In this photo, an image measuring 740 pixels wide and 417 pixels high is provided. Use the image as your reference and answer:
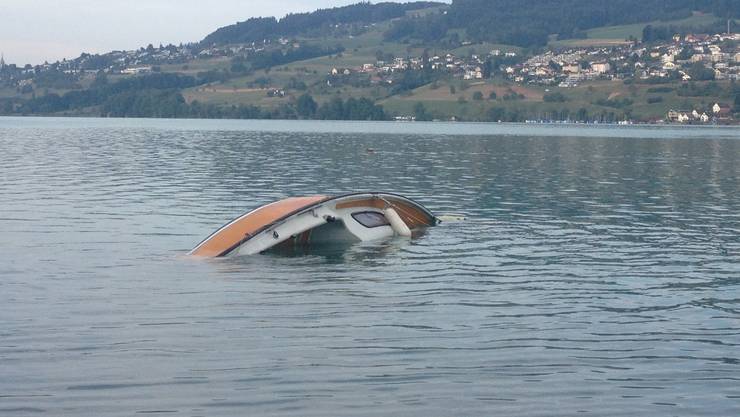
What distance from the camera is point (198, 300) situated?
24.5 meters

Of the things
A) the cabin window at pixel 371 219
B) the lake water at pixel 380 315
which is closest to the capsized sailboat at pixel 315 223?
the cabin window at pixel 371 219

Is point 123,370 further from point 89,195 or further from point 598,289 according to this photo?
point 89,195

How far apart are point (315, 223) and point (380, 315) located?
10550mm

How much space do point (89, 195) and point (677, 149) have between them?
81145mm

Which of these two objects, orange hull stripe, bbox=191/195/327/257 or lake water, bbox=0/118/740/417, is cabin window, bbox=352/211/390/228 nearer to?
lake water, bbox=0/118/740/417

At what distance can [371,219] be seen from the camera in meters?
36.7

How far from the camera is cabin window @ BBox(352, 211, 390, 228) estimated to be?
36.2 metres

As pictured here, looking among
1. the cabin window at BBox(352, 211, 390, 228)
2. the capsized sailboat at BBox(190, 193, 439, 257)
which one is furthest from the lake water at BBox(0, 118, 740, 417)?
the cabin window at BBox(352, 211, 390, 228)

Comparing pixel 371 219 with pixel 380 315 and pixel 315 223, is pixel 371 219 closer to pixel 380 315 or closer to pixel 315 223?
pixel 315 223

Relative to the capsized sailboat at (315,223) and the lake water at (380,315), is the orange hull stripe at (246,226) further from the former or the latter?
the lake water at (380,315)

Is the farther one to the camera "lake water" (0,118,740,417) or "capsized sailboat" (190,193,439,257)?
"capsized sailboat" (190,193,439,257)

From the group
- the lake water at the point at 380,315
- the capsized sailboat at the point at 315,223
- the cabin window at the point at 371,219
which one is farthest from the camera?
the cabin window at the point at 371,219

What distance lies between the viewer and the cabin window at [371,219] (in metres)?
36.2

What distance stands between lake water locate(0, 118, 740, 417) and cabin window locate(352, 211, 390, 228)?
1754mm
